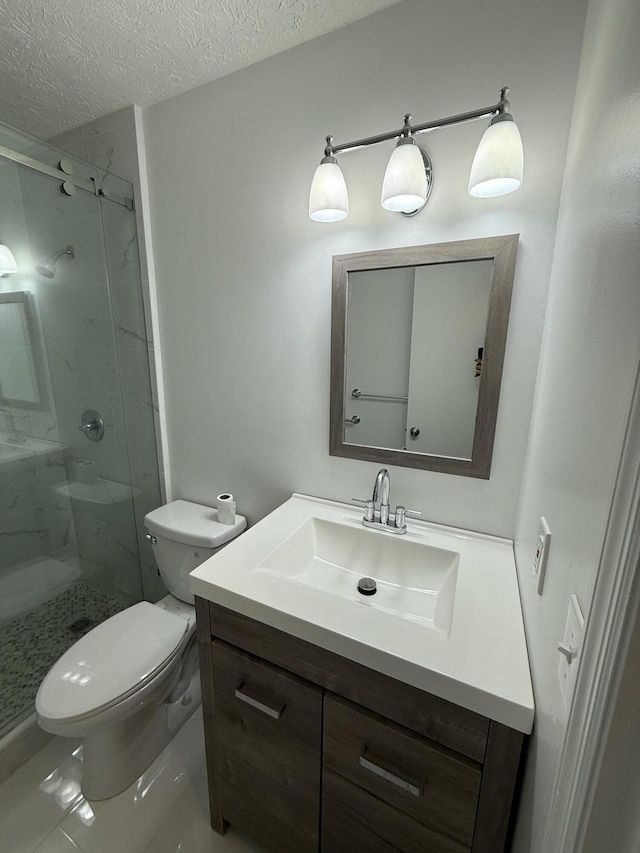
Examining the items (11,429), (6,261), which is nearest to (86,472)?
(11,429)

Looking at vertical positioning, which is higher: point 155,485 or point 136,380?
point 136,380

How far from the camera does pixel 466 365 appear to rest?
3.56 ft

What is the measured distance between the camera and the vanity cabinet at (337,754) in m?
0.69

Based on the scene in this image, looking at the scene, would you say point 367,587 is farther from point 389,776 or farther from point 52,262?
point 52,262

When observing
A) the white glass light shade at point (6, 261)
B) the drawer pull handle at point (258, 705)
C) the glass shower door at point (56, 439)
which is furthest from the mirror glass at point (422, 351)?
the white glass light shade at point (6, 261)

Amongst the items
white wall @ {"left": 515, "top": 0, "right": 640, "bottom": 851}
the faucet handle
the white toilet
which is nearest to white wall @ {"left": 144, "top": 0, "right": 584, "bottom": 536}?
the faucet handle

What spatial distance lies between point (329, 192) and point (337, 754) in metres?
1.46

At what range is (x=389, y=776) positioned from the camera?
75cm

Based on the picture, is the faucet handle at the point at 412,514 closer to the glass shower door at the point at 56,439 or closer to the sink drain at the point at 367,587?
the sink drain at the point at 367,587

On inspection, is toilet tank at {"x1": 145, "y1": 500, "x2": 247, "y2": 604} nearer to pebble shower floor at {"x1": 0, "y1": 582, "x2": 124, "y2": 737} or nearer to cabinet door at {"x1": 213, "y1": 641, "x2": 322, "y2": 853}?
cabinet door at {"x1": 213, "y1": 641, "x2": 322, "y2": 853}

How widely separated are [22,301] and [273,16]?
5.09 feet

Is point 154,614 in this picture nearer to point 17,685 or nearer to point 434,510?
point 17,685

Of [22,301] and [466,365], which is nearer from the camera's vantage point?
[466,365]

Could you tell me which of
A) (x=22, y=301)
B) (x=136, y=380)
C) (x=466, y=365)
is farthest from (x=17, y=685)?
(x=466, y=365)
